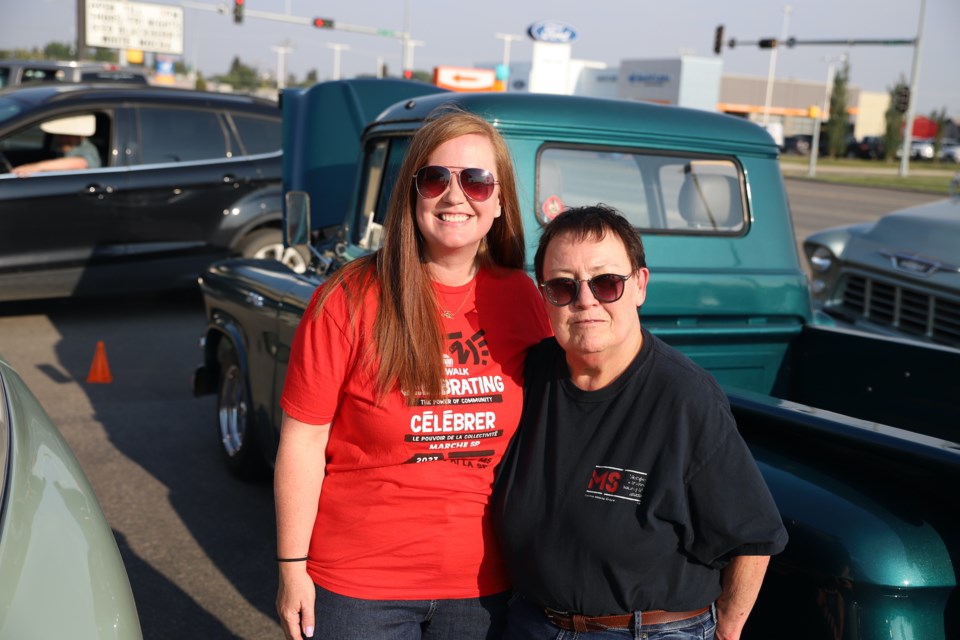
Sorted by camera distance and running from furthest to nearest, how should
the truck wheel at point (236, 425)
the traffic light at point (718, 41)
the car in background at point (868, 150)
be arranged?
the car in background at point (868, 150)
the traffic light at point (718, 41)
the truck wheel at point (236, 425)

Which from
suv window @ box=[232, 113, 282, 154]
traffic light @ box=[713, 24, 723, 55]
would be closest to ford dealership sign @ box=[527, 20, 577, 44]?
traffic light @ box=[713, 24, 723, 55]

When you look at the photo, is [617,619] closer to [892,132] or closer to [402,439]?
[402,439]

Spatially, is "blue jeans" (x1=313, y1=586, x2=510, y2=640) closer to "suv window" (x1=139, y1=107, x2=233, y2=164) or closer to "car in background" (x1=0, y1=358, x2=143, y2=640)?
"car in background" (x1=0, y1=358, x2=143, y2=640)

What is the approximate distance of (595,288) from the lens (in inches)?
77.4

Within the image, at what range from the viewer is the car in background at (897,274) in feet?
19.4

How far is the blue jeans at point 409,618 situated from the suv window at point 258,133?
7.52m

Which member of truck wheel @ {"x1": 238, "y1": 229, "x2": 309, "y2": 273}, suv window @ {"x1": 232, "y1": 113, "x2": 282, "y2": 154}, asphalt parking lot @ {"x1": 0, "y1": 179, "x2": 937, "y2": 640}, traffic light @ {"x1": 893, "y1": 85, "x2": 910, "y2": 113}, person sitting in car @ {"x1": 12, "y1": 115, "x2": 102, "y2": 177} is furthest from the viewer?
traffic light @ {"x1": 893, "y1": 85, "x2": 910, "y2": 113}

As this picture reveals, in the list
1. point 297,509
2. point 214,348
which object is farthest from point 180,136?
point 297,509

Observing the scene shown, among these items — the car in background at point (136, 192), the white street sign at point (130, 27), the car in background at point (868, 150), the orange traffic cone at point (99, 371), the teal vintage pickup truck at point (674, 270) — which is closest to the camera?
the teal vintage pickup truck at point (674, 270)

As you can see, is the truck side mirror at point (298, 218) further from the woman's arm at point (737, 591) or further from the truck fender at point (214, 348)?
the woman's arm at point (737, 591)

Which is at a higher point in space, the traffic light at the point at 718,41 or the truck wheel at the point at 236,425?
the traffic light at the point at 718,41

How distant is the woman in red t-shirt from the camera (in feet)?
6.77

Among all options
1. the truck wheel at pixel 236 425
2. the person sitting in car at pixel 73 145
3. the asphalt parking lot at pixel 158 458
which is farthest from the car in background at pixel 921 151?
the truck wheel at pixel 236 425

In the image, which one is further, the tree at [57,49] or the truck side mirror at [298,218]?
the tree at [57,49]
